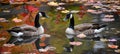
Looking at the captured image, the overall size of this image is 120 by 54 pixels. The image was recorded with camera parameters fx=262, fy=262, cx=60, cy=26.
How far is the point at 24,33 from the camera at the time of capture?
62.7 inches

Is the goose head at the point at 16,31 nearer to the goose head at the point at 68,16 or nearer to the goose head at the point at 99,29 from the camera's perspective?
the goose head at the point at 68,16

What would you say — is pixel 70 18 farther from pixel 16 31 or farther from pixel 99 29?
pixel 16 31

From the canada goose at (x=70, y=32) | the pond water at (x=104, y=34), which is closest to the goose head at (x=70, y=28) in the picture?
the canada goose at (x=70, y=32)

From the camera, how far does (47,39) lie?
1531 mm

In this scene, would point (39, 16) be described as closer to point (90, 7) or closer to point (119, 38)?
point (90, 7)

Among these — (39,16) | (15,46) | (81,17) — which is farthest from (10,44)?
(81,17)

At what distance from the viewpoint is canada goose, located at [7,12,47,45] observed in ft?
4.99

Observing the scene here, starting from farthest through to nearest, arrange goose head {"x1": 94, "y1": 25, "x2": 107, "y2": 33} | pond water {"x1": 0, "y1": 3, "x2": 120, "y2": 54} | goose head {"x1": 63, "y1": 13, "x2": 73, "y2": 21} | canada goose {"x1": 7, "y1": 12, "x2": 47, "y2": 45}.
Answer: goose head {"x1": 63, "y1": 13, "x2": 73, "y2": 21}
goose head {"x1": 94, "y1": 25, "x2": 107, "y2": 33}
canada goose {"x1": 7, "y1": 12, "x2": 47, "y2": 45}
pond water {"x1": 0, "y1": 3, "x2": 120, "y2": 54}

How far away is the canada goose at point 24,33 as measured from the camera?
4.99 feet

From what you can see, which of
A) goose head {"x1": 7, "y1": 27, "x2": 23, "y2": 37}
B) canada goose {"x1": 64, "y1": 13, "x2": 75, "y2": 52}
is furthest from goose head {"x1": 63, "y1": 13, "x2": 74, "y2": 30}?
goose head {"x1": 7, "y1": 27, "x2": 23, "y2": 37}

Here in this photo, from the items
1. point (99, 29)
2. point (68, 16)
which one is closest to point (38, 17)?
point (68, 16)

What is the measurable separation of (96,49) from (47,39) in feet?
0.97

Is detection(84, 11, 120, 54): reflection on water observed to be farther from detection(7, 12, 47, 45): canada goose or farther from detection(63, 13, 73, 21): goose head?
detection(7, 12, 47, 45): canada goose

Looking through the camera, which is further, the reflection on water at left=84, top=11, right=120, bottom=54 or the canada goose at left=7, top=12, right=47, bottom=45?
the canada goose at left=7, top=12, right=47, bottom=45
